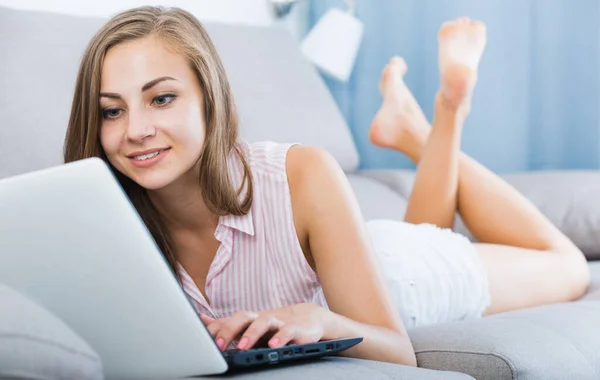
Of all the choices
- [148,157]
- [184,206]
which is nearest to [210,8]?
[184,206]

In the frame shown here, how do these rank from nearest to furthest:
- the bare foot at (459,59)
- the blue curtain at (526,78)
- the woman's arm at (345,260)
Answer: the woman's arm at (345,260)
the bare foot at (459,59)
the blue curtain at (526,78)

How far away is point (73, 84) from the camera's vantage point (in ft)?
Result: 5.64

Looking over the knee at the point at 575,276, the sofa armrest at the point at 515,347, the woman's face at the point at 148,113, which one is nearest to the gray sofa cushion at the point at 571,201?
the knee at the point at 575,276

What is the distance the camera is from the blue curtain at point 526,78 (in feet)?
8.09

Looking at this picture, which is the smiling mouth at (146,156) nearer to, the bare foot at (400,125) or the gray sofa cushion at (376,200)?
the gray sofa cushion at (376,200)

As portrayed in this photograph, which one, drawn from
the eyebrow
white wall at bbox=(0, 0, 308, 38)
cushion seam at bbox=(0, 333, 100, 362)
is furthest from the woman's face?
white wall at bbox=(0, 0, 308, 38)

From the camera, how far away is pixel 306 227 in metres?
1.28

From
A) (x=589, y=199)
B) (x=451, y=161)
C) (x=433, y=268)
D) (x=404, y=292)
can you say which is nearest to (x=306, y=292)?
(x=404, y=292)

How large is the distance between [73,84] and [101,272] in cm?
99

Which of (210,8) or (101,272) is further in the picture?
(210,8)

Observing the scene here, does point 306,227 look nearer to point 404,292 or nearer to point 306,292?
point 306,292

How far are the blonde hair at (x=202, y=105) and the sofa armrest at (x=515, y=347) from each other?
335mm

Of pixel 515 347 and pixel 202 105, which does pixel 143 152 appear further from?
pixel 515 347

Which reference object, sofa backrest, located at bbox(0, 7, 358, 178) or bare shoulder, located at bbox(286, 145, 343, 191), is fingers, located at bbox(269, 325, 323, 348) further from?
sofa backrest, located at bbox(0, 7, 358, 178)
